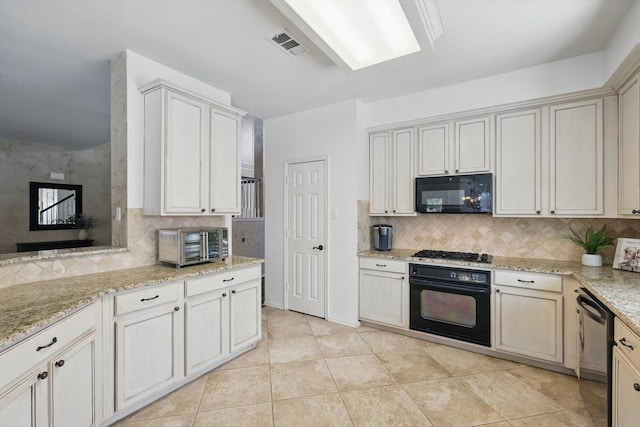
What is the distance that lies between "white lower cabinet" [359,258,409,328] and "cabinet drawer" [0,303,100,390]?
2558mm

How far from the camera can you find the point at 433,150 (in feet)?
10.8

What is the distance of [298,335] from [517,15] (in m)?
3.42

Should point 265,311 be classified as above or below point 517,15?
below

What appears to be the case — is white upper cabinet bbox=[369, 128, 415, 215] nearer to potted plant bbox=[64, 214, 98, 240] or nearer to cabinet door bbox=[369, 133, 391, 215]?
cabinet door bbox=[369, 133, 391, 215]

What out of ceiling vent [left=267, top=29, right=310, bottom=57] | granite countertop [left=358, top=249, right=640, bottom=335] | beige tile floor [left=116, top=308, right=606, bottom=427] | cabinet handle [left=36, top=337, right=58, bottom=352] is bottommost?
beige tile floor [left=116, top=308, right=606, bottom=427]

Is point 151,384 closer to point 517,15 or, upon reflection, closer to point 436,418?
point 436,418

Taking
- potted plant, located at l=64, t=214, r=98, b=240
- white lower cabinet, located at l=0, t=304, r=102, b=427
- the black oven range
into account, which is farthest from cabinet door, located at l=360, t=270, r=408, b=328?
potted plant, located at l=64, t=214, r=98, b=240

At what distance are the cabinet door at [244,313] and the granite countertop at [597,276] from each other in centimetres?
133

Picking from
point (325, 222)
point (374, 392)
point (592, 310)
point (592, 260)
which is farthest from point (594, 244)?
point (325, 222)

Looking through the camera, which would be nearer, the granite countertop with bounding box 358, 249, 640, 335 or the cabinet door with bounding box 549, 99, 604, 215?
the granite countertop with bounding box 358, 249, 640, 335

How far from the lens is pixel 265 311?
13.4 ft

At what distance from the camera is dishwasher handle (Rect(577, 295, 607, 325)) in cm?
174

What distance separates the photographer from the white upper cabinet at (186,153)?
2395 millimetres

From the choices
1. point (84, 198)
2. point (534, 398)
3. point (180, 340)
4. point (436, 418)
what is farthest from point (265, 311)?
point (84, 198)
